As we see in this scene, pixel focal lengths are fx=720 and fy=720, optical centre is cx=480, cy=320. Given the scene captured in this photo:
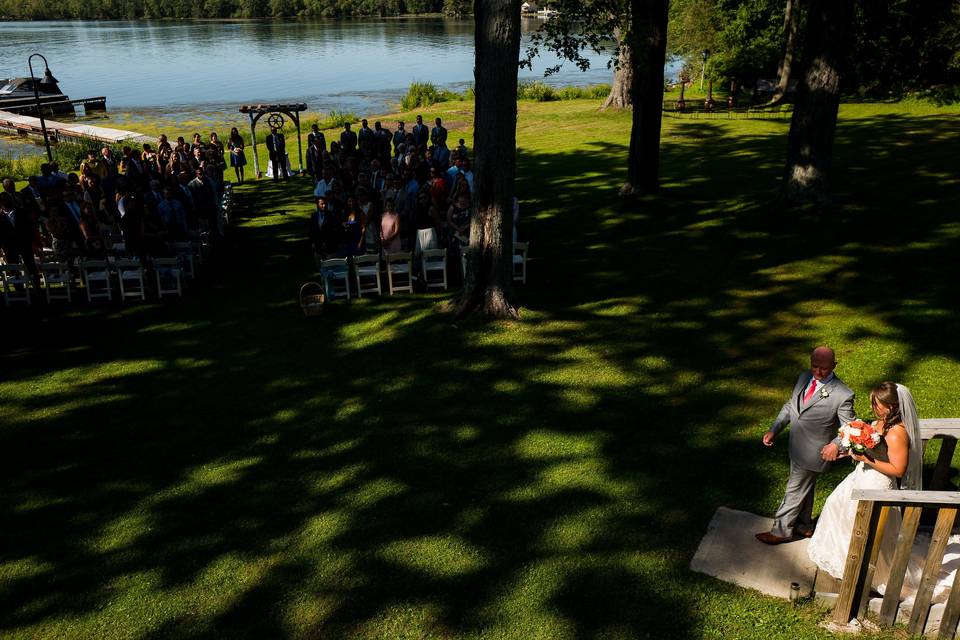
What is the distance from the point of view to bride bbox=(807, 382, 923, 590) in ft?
17.2

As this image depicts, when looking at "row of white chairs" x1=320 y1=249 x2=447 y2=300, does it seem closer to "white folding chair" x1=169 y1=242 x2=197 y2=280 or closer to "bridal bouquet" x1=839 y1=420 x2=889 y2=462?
"white folding chair" x1=169 y1=242 x2=197 y2=280

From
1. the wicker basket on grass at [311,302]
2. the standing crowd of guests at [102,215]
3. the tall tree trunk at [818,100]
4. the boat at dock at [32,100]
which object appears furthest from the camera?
the boat at dock at [32,100]

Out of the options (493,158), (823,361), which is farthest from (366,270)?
(823,361)

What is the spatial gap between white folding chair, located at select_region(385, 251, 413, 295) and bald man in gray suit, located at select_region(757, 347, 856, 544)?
7.84 meters

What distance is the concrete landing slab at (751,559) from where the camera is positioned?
570 centimetres

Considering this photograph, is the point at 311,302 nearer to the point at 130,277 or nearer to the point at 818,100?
the point at 130,277

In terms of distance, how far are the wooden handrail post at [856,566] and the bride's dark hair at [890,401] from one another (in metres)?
0.71

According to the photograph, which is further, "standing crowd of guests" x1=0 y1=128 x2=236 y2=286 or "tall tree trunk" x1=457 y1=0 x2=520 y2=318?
"standing crowd of guests" x1=0 y1=128 x2=236 y2=286

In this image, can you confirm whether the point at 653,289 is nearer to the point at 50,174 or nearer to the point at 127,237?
the point at 127,237

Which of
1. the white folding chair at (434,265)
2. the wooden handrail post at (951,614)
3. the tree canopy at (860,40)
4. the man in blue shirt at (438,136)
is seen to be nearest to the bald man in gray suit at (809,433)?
the wooden handrail post at (951,614)

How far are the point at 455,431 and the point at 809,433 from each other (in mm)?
3892

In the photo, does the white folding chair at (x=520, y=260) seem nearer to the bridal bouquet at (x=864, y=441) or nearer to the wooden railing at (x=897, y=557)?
the bridal bouquet at (x=864, y=441)

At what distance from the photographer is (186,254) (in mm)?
14453

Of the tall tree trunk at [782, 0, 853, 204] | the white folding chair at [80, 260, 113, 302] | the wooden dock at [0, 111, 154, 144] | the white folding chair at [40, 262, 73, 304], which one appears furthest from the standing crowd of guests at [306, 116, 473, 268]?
the wooden dock at [0, 111, 154, 144]
